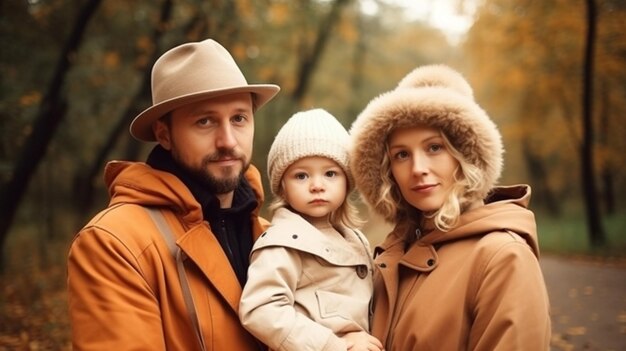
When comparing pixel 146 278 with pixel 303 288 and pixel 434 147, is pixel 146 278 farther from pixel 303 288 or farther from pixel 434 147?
pixel 434 147

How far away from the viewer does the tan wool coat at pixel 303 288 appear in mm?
2592

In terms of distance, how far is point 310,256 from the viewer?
9.58ft

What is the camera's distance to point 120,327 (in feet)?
7.97

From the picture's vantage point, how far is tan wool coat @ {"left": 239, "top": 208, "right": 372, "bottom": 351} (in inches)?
102

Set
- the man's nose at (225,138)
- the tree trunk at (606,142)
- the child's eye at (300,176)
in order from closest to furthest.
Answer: the man's nose at (225,138) < the child's eye at (300,176) < the tree trunk at (606,142)

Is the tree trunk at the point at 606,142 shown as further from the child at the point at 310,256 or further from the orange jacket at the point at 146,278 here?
the orange jacket at the point at 146,278

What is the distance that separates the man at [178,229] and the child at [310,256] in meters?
0.20

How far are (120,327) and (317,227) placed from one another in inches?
48.6

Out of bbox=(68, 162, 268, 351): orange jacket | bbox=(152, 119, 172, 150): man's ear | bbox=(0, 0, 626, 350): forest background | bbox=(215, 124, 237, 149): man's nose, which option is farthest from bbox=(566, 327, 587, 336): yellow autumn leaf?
bbox=(152, 119, 172, 150): man's ear

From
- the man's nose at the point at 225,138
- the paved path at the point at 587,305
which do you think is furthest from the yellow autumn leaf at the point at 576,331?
the man's nose at the point at 225,138

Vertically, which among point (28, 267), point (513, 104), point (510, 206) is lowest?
point (28, 267)

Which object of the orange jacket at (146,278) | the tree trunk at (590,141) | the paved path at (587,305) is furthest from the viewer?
the tree trunk at (590,141)

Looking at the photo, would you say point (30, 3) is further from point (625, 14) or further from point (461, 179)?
point (625, 14)

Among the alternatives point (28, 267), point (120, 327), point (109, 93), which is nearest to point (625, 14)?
point (109, 93)
